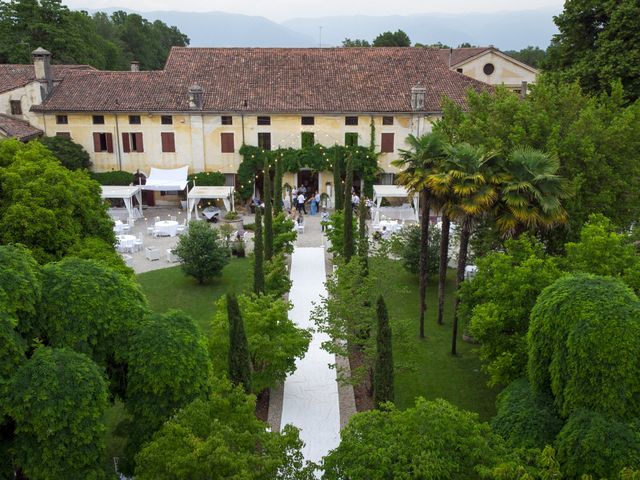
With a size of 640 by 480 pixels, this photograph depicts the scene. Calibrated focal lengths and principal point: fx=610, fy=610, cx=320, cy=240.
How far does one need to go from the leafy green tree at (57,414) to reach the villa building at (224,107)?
3032cm

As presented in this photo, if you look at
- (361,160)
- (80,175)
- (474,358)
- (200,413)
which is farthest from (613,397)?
(361,160)

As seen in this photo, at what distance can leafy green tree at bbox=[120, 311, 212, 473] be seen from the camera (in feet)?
36.7

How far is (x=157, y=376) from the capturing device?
36.5 feet

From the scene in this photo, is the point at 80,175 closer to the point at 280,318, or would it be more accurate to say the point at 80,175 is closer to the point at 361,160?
the point at 280,318

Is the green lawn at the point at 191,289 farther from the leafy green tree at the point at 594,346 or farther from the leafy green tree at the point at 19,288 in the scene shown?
the leafy green tree at the point at 594,346

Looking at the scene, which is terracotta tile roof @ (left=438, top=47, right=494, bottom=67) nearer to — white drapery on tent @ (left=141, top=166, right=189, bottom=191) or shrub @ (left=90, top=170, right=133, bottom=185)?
white drapery on tent @ (left=141, top=166, right=189, bottom=191)

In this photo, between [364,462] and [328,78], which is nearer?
[364,462]

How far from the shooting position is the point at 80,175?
18.4 meters

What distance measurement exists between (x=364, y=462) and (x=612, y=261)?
8.58m

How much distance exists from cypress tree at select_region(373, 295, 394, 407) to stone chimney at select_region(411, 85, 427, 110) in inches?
1026

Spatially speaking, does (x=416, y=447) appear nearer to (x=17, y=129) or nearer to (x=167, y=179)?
(x=167, y=179)

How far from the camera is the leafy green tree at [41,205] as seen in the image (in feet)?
49.3

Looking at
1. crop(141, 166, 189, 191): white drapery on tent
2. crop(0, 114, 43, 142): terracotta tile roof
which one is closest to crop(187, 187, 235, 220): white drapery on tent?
crop(141, 166, 189, 191): white drapery on tent

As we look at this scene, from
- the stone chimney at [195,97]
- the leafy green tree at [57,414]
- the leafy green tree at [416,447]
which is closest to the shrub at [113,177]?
the stone chimney at [195,97]
